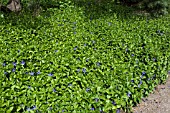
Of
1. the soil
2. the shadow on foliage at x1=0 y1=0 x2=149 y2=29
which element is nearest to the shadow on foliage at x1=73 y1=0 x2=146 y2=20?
the shadow on foliage at x1=0 y1=0 x2=149 y2=29

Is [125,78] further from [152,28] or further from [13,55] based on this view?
[152,28]

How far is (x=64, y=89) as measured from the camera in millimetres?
3893

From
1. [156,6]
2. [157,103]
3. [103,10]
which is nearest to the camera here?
[157,103]

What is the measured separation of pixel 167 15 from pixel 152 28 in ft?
6.68

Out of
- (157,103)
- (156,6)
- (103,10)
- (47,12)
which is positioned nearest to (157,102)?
(157,103)

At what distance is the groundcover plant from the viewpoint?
3658 mm

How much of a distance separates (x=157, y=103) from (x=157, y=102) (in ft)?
0.08

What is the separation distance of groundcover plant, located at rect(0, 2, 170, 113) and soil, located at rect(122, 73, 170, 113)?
138mm

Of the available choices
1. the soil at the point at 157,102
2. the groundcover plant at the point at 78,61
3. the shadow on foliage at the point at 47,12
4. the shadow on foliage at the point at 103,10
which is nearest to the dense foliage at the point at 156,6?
the shadow on foliage at the point at 103,10

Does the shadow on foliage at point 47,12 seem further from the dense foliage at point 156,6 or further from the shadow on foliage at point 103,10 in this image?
the dense foliage at point 156,6

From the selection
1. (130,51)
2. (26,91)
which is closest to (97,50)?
(130,51)

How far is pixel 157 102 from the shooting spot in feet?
16.1

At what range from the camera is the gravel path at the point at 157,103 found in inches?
183

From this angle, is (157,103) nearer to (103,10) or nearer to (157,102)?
(157,102)
